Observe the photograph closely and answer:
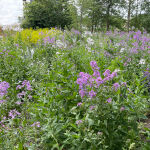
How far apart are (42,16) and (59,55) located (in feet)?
57.5

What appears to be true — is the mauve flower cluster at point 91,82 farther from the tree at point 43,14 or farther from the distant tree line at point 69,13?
the tree at point 43,14

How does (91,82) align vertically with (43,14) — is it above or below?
below

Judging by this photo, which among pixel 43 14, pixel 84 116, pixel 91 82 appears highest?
pixel 43 14

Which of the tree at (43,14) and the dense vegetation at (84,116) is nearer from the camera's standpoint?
the dense vegetation at (84,116)

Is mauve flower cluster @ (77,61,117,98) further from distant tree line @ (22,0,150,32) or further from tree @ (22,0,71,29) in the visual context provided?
tree @ (22,0,71,29)

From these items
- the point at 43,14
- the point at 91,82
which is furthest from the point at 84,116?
the point at 43,14

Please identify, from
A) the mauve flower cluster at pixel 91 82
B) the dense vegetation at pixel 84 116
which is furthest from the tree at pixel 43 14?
the mauve flower cluster at pixel 91 82

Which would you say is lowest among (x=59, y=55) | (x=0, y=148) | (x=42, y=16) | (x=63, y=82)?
(x=0, y=148)

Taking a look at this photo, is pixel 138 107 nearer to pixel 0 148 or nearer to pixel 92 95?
pixel 92 95

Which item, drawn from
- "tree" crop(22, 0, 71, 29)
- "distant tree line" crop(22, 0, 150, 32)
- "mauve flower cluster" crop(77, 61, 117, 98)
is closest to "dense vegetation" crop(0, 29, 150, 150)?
"mauve flower cluster" crop(77, 61, 117, 98)

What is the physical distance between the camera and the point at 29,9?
19.8m

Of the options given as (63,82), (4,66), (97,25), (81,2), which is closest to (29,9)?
(81,2)

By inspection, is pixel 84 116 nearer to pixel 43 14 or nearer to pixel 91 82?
pixel 91 82

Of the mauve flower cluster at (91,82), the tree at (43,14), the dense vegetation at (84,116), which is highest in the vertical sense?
the tree at (43,14)
